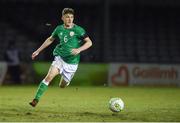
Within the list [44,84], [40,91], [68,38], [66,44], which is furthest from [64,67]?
[40,91]

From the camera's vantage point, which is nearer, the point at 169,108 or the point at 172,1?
the point at 169,108

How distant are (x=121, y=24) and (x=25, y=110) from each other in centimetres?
2168

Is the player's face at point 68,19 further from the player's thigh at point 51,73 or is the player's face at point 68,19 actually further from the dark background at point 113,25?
the dark background at point 113,25

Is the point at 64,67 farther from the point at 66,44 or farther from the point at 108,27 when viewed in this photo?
the point at 108,27

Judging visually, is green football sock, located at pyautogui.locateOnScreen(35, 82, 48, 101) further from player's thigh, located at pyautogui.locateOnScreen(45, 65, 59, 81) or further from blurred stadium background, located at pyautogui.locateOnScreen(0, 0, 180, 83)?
blurred stadium background, located at pyautogui.locateOnScreen(0, 0, 180, 83)

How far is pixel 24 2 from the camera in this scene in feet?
105

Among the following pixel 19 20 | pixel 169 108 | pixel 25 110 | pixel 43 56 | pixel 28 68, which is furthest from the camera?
pixel 19 20

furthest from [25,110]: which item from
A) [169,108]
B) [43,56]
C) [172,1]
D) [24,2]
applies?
[172,1]

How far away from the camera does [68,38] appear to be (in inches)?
515

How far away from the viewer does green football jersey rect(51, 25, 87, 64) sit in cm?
1305

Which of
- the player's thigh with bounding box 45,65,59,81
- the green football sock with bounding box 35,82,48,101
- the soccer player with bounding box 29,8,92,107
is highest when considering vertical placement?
the soccer player with bounding box 29,8,92,107

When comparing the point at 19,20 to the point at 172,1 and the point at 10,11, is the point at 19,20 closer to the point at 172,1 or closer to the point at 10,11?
the point at 10,11

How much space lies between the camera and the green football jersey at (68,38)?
13.0 m

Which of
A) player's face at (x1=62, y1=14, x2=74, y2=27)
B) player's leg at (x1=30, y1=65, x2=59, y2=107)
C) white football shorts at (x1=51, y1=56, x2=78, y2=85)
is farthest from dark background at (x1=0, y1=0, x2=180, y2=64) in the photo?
player's leg at (x1=30, y1=65, x2=59, y2=107)
